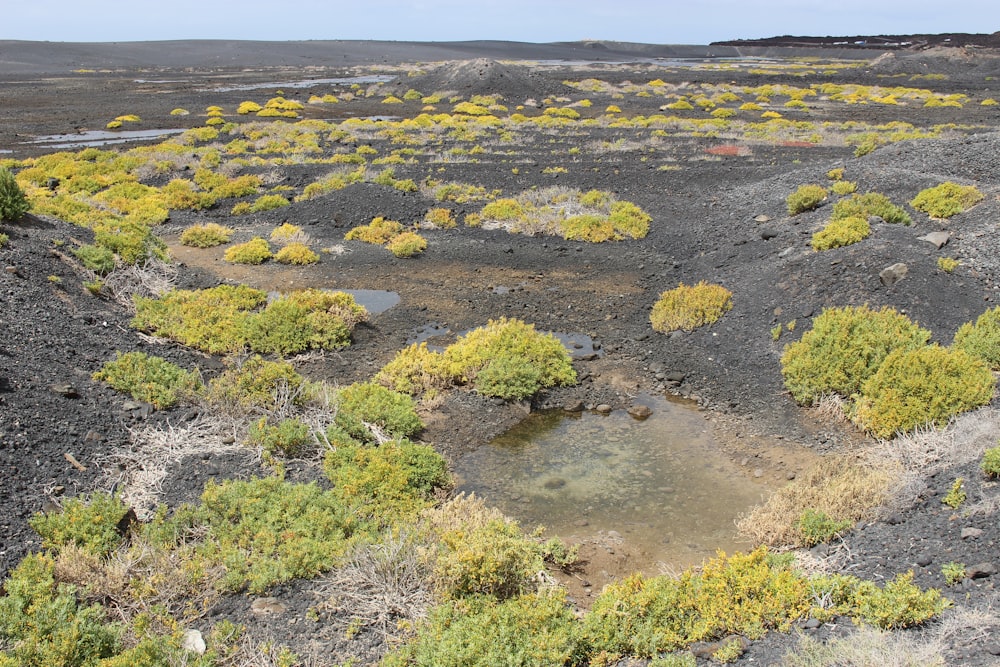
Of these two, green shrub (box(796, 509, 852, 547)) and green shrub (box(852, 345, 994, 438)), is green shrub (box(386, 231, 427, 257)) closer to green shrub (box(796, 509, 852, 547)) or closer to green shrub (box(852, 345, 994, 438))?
green shrub (box(852, 345, 994, 438))

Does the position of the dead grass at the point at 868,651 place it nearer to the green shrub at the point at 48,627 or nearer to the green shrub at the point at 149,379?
the green shrub at the point at 48,627

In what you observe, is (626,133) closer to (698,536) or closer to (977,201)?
(977,201)

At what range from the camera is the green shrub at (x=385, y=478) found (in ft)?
24.4

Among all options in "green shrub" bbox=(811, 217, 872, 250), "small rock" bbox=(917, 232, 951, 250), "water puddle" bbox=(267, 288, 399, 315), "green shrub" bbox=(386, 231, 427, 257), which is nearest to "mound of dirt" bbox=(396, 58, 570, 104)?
"green shrub" bbox=(386, 231, 427, 257)

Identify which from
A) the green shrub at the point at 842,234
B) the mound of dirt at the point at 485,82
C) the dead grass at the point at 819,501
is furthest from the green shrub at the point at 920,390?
the mound of dirt at the point at 485,82

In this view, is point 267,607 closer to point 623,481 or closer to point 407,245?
point 623,481

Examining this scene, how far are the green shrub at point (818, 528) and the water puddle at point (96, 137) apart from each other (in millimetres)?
38395

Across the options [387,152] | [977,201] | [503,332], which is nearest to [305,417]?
[503,332]

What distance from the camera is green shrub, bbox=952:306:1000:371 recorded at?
991 cm

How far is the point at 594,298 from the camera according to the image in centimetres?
1510

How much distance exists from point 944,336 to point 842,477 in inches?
190

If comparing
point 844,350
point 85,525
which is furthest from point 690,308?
point 85,525

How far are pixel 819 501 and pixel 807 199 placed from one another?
37.9 ft

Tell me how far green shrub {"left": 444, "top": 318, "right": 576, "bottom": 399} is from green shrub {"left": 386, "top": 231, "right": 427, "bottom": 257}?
6.57 metres
